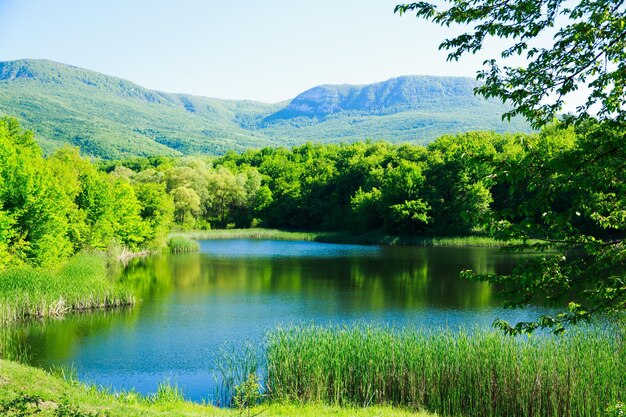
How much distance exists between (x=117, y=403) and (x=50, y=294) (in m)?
11.8

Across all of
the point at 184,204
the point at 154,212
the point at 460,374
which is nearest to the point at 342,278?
the point at 154,212

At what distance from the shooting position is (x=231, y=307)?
971 inches

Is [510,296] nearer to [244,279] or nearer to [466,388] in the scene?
[466,388]

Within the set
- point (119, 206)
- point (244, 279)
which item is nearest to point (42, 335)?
point (244, 279)

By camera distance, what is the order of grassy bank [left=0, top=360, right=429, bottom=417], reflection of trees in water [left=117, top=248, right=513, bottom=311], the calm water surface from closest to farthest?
1. grassy bank [left=0, top=360, right=429, bottom=417]
2. the calm water surface
3. reflection of trees in water [left=117, top=248, right=513, bottom=311]

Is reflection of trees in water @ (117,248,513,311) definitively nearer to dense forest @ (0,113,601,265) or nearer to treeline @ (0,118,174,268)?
treeline @ (0,118,174,268)

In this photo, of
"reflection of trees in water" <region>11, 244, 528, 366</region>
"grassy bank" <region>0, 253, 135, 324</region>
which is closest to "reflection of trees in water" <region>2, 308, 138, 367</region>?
"reflection of trees in water" <region>11, 244, 528, 366</region>

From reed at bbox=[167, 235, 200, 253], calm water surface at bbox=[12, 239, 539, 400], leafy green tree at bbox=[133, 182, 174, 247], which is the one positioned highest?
leafy green tree at bbox=[133, 182, 174, 247]

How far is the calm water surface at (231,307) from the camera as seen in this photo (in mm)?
16031

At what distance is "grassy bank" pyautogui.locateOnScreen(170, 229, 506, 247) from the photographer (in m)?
53.8

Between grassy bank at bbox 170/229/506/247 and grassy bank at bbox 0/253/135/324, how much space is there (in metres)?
29.7

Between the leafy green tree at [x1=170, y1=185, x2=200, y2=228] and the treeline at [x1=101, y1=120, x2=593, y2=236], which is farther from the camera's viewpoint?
the leafy green tree at [x1=170, y1=185, x2=200, y2=228]

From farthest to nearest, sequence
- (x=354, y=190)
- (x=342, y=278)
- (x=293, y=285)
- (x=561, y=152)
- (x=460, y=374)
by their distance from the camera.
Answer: (x=354, y=190) → (x=342, y=278) → (x=293, y=285) → (x=460, y=374) → (x=561, y=152)

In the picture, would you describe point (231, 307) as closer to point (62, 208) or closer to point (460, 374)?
point (62, 208)
